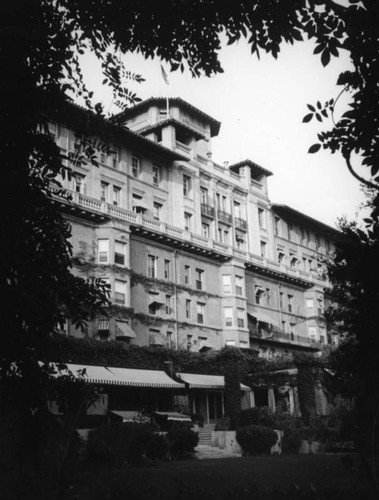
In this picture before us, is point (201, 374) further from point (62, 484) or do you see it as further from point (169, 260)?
point (62, 484)

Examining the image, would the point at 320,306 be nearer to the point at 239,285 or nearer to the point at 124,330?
the point at 239,285

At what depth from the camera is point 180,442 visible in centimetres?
2333

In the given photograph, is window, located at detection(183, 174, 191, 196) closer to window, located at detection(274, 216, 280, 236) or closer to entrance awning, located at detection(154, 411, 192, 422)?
window, located at detection(274, 216, 280, 236)

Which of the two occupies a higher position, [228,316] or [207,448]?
[228,316]

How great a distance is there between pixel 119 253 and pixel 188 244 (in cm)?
779

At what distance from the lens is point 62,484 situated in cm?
482

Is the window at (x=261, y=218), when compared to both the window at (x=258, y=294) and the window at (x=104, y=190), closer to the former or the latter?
the window at (x=258, y=294)

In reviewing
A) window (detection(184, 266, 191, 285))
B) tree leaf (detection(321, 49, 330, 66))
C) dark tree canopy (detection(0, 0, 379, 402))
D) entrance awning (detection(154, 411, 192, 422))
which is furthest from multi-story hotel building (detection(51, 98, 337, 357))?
tree leaf (detection(321, 49, 330, 66))

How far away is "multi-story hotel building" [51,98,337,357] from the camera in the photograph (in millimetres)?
37438

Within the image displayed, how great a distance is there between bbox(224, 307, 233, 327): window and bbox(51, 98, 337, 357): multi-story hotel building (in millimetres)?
160

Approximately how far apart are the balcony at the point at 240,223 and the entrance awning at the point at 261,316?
8.23 m

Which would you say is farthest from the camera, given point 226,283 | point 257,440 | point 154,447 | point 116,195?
point 226,283

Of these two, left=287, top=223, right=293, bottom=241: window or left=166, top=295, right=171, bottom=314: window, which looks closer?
left=166, top=295, right=171, bottom=314: window

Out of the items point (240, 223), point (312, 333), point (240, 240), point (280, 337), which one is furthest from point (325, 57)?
point (312, 333)
